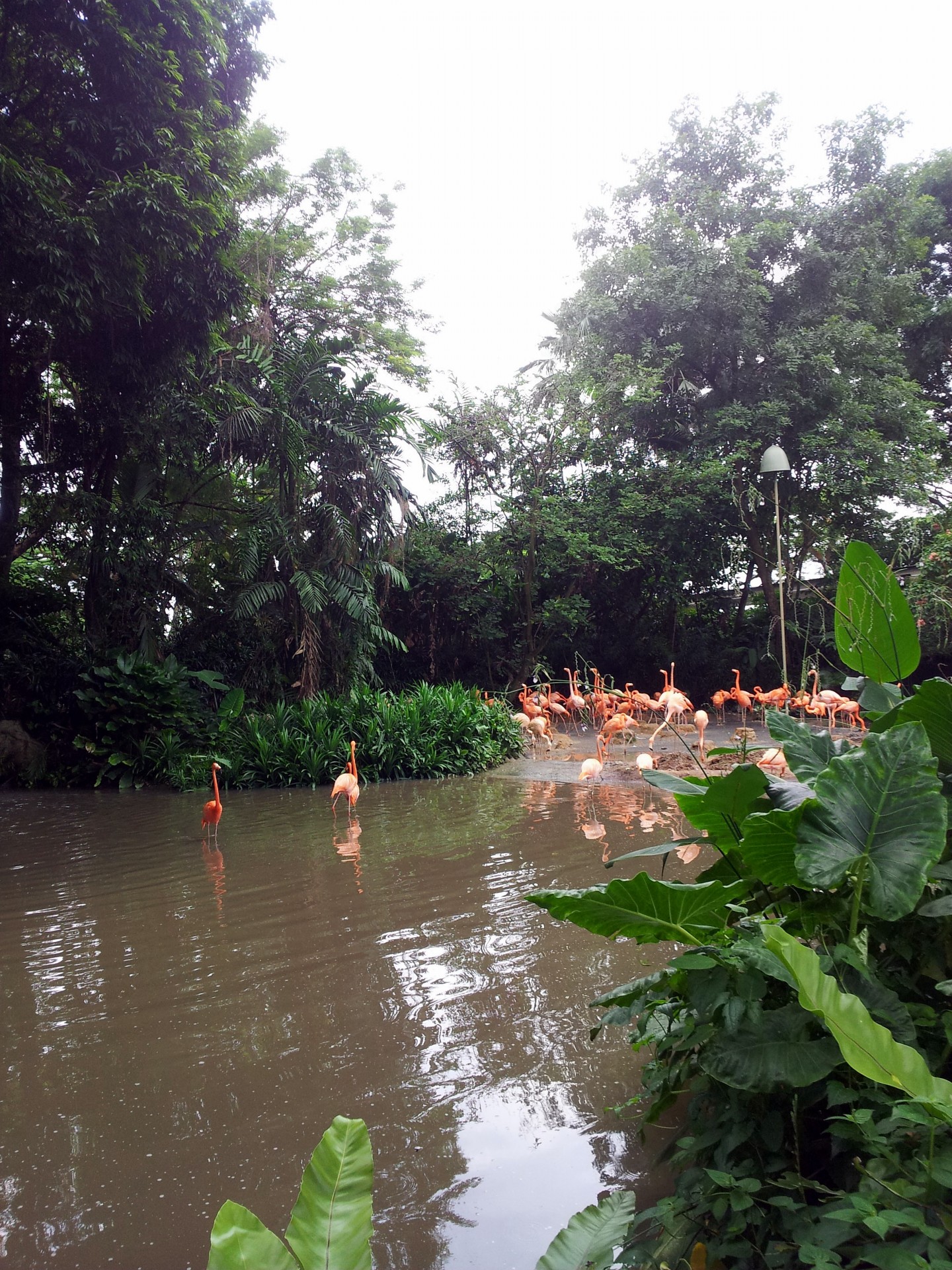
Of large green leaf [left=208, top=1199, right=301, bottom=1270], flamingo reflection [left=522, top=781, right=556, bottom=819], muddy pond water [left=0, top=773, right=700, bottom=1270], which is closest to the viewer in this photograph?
large green leaf [left=208, top=1199, right=301, bottom=1270]

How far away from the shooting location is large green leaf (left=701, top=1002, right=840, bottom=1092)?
1.50m

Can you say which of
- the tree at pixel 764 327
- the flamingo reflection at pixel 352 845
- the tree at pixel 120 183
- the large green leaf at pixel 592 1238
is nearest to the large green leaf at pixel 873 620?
the large green leaf at pixel 592 1238

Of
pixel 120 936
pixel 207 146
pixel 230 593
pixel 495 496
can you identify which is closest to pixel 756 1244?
pixel 120 936

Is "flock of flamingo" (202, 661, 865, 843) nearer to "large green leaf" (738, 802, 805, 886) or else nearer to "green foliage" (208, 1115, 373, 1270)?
"large green leaf" (738, 802, 805, 886)

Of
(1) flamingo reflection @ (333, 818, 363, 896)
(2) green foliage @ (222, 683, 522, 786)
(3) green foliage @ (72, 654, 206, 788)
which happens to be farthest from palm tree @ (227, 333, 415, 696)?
(1) flamingo reflection @ (333, 818, 363, 896)

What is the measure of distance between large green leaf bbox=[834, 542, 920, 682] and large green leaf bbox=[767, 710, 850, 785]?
22 centimetres

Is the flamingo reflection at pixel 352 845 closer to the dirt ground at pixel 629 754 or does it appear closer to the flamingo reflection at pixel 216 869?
the flamingo reflection at pixel 216 869

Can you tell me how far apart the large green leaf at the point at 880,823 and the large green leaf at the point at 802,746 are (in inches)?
9.0

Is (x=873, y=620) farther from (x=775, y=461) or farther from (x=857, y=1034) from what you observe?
(x=775, y=461)

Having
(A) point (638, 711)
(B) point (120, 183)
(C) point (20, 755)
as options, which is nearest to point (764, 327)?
(A) point (638, 711)

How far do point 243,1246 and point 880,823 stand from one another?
128 centimetres

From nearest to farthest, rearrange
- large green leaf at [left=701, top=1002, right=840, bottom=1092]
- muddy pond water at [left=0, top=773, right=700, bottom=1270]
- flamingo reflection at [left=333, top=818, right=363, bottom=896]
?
large green leaf at [left=701, top=1002, right=840, bottom=1092] → muddy pond water at [left=0, top=773, right=700, bottom=1270] → flamingo reflection at [left=333, top=818, right=363, bottom=896]

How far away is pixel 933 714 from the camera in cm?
183

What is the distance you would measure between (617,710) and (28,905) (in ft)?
26.6
